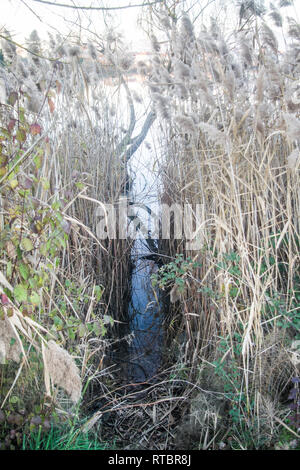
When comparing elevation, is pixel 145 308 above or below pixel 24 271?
below

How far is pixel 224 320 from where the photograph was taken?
1543 millimetres

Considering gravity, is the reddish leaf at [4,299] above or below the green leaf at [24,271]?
below

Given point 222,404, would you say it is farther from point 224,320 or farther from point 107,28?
point 107,28

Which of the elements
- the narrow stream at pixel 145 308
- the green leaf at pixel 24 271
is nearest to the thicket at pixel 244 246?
the narrow stream at pixel 145 308

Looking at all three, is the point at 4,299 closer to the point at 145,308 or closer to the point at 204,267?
the point at 204,267

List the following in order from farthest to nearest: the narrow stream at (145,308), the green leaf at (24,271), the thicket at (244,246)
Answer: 1. the narrow stream at (145,308)
2. the thicket at (244,246)
3. the green leaf at (24,271)

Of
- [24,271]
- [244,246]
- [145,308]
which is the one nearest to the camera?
[24,271]

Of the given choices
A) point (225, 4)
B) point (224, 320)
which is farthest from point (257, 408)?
point (225, 4)

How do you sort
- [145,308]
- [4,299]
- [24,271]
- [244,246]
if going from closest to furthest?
[4,299] < [24,271] < [244,246] < [145,308]

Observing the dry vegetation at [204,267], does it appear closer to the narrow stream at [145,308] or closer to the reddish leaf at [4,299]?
the reddish leaf at [4,299]

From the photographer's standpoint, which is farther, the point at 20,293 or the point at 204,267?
the point at 204,267

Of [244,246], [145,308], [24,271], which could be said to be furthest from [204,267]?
[145,308]

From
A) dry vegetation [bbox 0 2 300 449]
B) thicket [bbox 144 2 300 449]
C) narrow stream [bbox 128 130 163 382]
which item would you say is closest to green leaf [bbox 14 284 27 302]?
A: dry vegetation [bbox 0 2 300 449]

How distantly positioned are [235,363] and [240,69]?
112 centimetres
